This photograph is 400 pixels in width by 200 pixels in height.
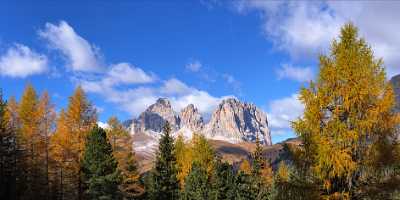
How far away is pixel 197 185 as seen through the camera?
46.6 m

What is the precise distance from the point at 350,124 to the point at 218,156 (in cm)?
3503

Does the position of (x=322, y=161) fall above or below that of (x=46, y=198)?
above

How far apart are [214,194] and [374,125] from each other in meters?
32.9

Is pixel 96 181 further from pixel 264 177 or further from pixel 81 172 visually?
pixel 264 177

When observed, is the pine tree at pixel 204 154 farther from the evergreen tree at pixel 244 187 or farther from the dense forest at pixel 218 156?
the evergreen tree at pixel 244 187

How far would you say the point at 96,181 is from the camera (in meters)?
37.7

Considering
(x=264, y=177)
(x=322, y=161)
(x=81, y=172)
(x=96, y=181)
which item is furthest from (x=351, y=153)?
(x=264, y=177)

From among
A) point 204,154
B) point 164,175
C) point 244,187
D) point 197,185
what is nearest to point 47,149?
point 164,175

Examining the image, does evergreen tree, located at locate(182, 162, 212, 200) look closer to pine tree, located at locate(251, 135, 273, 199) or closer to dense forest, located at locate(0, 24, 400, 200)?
dense forest, located at locate(0, 24, 400, 200)

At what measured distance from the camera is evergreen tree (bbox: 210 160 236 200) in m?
47.4

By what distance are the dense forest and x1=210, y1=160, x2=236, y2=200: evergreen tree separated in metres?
0.12

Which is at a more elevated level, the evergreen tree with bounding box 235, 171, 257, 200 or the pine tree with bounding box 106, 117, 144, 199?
the pine tree with bounding box 106, 117, 144, 199

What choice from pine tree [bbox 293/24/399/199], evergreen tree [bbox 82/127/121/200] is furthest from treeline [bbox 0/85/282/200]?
pine tree [bbox 293/24/399/199]

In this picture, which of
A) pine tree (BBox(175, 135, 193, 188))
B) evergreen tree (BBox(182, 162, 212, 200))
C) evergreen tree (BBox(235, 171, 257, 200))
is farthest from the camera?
pine tree (BBox(175, 135, 193, 188))
